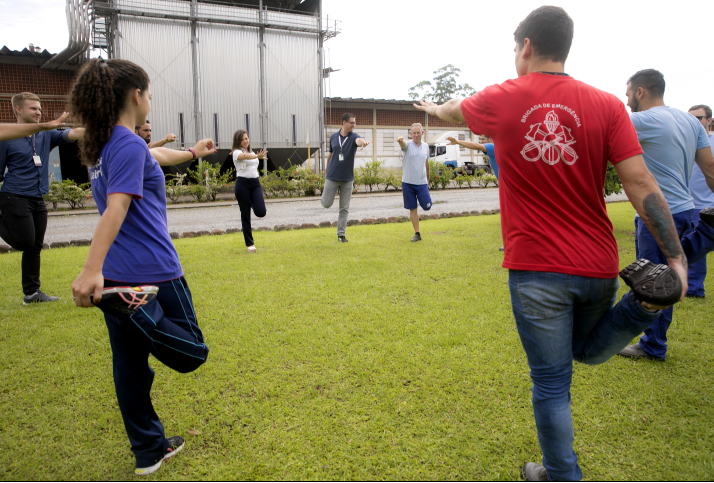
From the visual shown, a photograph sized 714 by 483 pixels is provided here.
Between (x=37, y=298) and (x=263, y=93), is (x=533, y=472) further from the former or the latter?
(x=263, y=93)

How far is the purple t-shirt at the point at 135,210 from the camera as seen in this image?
2.02 m

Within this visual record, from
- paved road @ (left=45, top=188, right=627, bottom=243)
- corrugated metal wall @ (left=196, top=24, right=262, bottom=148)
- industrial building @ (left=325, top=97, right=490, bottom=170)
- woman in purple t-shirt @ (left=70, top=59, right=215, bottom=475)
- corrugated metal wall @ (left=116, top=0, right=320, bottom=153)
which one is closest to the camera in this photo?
woman in purple t-shirt @ (left=70, top=59, right=215, bottom=475)

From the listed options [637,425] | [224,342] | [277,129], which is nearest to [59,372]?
[224,342]

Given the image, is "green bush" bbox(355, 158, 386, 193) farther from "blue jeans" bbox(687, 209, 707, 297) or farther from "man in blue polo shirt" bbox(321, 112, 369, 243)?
"blue jeans" bbox(687, 209, 707, 297)

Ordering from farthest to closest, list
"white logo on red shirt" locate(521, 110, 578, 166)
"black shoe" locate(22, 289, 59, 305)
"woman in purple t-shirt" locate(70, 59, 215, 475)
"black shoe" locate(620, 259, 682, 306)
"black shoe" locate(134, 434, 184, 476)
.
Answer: "black shoe" locate(22, 289, 59, 305)
"black shoe" locate(134, 434, 184, 476)
"woman in purple t-shirt" locate(70, 59, 215, 475)
"white logo on red shirt" locate(521, 110, 578, 166)
"black shoe" locate(620, 259, 682, 306)

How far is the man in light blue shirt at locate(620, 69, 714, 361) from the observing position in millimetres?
3498

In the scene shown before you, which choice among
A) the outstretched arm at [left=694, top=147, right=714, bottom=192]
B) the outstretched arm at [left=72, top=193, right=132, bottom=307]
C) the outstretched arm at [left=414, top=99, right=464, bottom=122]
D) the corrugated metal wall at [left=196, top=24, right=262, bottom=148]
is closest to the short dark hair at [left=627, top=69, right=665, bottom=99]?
the outstretched arm at [left=694, top=147, right=714, bottom=192]

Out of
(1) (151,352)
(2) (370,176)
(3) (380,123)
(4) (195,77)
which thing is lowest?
(1) (151,352)

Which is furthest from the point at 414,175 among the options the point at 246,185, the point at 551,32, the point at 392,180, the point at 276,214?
the point at 392,180

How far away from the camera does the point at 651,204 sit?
192cm

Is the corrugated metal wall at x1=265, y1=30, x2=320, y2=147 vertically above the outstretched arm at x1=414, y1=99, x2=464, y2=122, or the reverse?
the corrugated metal wall at x1=265, y1=30, x2=320, y2=147

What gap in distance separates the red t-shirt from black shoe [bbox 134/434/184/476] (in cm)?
207

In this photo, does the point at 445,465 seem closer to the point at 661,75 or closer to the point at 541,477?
the point at 541,477

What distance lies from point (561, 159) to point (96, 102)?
2.07m
